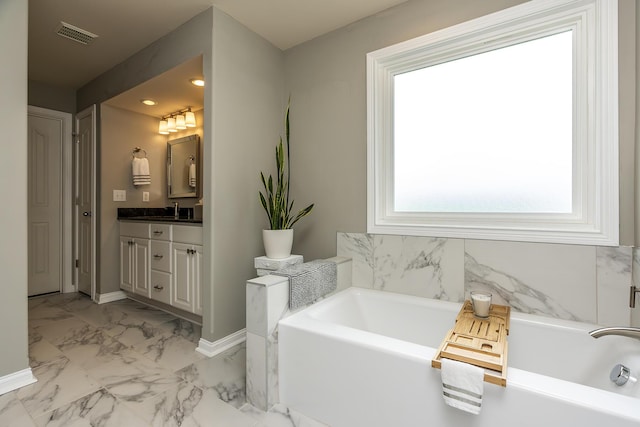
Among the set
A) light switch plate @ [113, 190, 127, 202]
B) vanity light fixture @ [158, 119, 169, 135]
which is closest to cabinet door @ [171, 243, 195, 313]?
light switch plate @ [113, 190, 127, 202]

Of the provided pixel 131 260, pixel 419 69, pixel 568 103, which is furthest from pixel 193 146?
pixel 568 103

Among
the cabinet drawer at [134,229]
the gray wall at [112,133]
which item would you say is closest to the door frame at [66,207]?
the gray wall at [112,133]

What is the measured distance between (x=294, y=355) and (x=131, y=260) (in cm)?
231

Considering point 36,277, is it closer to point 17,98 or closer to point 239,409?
point 17,98

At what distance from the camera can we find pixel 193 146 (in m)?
3.45

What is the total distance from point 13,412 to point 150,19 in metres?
2.46

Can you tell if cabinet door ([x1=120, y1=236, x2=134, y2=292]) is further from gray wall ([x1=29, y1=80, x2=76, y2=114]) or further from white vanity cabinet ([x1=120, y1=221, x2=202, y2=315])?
gray wall ([x1=29, y1=80, x2=76, y2=114])

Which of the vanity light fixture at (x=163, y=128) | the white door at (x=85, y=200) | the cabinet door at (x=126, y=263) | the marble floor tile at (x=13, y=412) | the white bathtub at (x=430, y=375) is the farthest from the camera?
the vanity light fixture at (x=163, y=128)

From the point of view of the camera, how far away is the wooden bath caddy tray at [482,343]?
3.51 feet

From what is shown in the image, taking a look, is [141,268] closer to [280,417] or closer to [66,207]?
[66,207]

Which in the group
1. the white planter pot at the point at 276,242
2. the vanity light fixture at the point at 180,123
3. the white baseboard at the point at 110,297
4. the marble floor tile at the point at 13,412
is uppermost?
the vanity light fixture at the point at 180,123

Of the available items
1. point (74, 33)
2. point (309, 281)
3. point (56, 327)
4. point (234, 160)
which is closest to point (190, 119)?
point (74, 33)

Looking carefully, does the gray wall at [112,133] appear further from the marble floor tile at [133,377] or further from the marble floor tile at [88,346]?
the marble floor tile at [133,377]

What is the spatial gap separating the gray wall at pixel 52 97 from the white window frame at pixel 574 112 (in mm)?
3405
